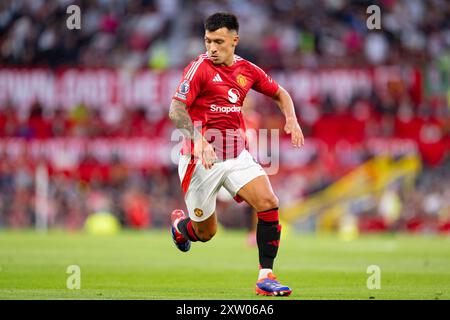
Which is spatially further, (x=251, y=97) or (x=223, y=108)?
(x=251, y=97)

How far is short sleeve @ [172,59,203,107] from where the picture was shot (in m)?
10.2

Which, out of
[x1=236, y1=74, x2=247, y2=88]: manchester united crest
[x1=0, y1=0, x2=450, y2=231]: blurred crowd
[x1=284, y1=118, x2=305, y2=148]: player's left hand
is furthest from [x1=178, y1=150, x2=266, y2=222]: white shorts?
[x1=0, y1=0, x2=450, y2=231]: blurred crowd

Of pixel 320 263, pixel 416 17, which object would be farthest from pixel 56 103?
pixel 320 263

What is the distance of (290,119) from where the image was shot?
35.3 feet

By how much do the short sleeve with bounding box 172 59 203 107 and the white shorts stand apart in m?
0.84

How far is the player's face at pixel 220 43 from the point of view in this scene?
10359 mm

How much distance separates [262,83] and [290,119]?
0.57 metres

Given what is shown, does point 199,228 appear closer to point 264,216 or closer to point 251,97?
point 264,216

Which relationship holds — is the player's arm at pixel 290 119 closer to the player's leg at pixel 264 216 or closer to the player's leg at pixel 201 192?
the player's leg at pixel 264 216

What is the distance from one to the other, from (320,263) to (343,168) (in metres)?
13.8

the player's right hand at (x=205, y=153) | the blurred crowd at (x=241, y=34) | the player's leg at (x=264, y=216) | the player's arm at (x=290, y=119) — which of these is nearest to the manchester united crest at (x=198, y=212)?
the player's leg at (x=264, y=216)

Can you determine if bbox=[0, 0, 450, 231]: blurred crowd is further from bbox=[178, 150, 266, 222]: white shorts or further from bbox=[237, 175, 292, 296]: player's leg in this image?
bbox=[237, 175, 292, 296]: player's leg

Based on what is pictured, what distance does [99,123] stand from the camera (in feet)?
102
